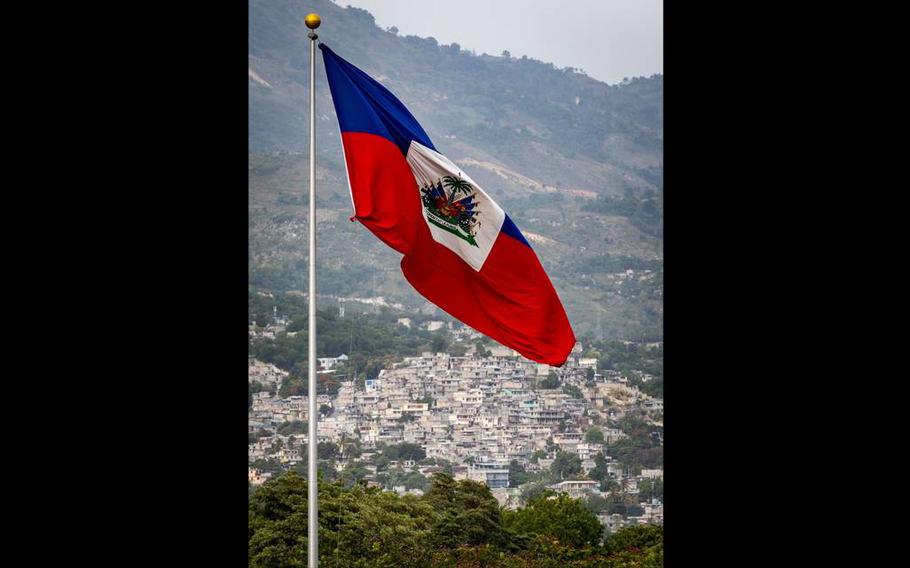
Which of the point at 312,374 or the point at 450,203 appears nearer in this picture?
the point at 312,374

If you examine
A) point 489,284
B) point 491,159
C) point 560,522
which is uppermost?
point 491,159

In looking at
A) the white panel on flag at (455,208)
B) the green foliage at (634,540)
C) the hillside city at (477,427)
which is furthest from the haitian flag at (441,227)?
the hillside city at (477,427)

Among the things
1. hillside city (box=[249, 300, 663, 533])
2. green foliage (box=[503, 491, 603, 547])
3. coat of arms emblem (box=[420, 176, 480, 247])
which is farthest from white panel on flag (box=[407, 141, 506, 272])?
hillside city (box=[249, 300, 663, 533])

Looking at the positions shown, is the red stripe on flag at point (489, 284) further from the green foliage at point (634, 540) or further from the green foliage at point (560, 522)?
the green foliage at point (634, 540)

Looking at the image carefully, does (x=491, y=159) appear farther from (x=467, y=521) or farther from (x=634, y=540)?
(x=467, y=521)

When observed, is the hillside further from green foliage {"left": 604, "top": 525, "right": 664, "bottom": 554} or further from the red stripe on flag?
the red stripe on flag

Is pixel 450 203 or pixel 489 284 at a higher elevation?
pixel 450 203

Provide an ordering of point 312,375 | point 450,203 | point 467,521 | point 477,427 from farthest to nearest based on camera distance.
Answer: point 477,427, point 467,521, point 450,203, point 312,375

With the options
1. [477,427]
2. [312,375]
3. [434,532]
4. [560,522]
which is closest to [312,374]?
[312,375]
